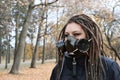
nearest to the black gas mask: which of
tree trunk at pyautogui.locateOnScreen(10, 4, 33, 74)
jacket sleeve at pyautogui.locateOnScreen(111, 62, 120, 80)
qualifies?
jacket sleeve at pyautogui.locateOnScreen(111, 62, 120, 80)

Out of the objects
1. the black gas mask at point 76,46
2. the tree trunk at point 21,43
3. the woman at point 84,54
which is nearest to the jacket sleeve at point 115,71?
the woman at point 84,54

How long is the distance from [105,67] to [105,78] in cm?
11

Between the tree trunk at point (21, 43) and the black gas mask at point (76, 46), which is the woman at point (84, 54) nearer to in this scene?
the black gas mask at point (76, 46)

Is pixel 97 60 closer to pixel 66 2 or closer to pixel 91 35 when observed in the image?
pixel 91 35

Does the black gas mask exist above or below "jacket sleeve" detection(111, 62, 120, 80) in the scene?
above

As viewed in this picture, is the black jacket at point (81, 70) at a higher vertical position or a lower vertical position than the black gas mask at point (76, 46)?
lower

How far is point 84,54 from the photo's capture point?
292cm

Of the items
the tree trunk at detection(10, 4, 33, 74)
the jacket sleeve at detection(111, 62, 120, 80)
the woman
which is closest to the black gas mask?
the woman

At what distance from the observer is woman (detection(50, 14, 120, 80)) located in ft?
9.51

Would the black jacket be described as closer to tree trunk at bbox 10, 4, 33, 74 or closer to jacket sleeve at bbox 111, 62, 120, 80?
jacket sleeve at bbox 111, 62, 120, 80

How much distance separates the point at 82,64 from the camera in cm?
297

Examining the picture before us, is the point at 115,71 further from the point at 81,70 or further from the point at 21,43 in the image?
the point at 21,43

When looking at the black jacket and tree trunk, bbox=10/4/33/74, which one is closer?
the black jacket

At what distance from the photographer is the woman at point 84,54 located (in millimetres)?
2898
